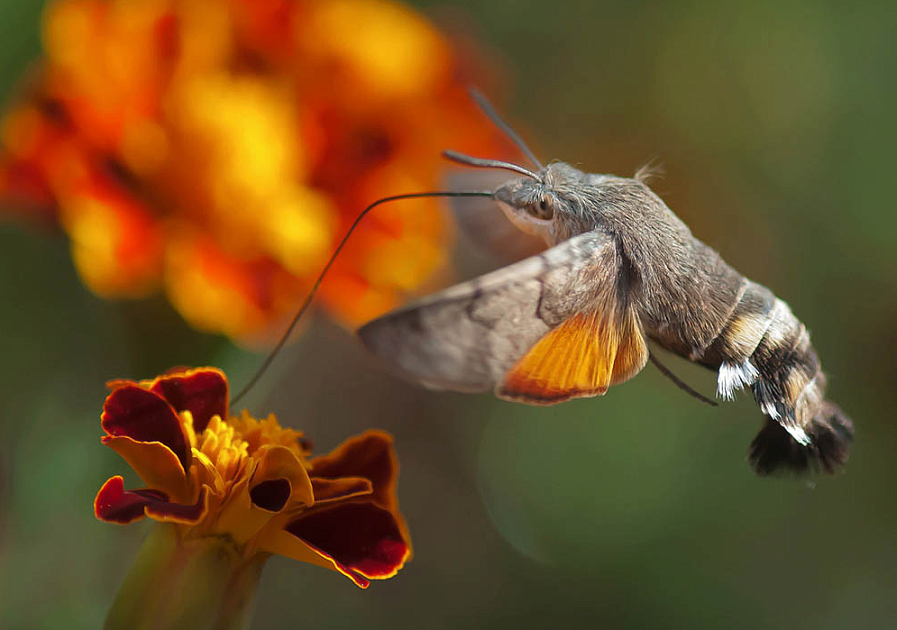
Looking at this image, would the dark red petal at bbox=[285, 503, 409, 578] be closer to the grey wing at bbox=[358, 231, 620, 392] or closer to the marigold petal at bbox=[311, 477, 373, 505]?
the marigold petal at bbox=[311, 477, 373, 505]

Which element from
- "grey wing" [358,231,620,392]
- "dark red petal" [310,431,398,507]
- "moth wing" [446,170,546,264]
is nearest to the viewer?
"grey wing" [358,231,620,392]

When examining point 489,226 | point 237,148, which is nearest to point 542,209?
point 489,226

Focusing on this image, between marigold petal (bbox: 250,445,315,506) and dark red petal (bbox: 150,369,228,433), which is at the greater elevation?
marigold petal (bbox: 250,445,315,506)

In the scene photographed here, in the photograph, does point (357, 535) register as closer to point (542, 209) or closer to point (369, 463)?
point (369, 463)

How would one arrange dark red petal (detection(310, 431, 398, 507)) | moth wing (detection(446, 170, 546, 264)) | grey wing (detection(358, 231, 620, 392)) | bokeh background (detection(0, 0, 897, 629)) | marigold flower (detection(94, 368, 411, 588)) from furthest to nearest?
bokeh background (detection(0, 0, 897, 629)), moth wing (detection(446, 170, 546, 264)), dark red petal (detection(310, 431, 398, 507)), marigold flower (detection(94, 368, 411, 588)), grey wing (detection(358, 231, 620, 392))

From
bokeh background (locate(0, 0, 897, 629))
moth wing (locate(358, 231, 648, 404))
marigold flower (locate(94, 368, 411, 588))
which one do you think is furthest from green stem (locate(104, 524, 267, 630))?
bokeh background (locate(0, 0, 897, 629))

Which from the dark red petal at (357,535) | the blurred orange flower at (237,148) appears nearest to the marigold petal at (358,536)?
the dark red petal at (357,535)

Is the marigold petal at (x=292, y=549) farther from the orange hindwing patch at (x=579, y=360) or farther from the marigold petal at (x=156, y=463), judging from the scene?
Answer: the orange hindwing patch at (x=579, y=360)
